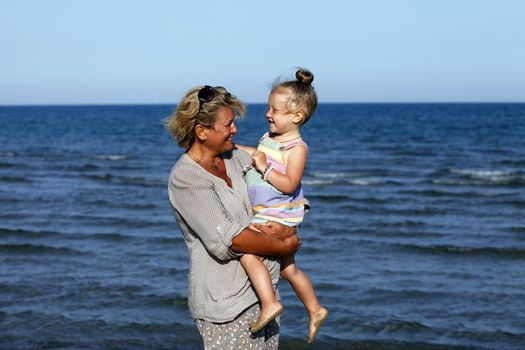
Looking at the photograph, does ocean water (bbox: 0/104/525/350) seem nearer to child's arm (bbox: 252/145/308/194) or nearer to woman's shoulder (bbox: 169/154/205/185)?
A: child's arm (bbox: 252/145/308/194)

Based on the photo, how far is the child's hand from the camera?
324cm

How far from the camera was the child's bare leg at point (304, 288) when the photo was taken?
11.5 feet

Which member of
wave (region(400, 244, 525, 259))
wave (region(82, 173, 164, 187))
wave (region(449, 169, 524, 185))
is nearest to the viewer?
wave (region(400, 244, 525, 259))

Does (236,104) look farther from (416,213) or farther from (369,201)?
(369,201)

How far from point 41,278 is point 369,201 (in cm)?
764

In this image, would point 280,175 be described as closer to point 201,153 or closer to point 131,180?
point 201,153

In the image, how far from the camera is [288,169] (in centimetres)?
331

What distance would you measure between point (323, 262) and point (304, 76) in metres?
6.36

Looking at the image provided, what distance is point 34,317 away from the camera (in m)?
7.25

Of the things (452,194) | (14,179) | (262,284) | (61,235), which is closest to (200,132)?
(262,284)

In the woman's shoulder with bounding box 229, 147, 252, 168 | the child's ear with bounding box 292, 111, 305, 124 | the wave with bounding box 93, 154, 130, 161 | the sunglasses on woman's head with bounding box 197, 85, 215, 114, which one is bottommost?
the wave with bounding box 93, 154, 130, 161

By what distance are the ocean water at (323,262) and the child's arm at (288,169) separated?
3.69 m

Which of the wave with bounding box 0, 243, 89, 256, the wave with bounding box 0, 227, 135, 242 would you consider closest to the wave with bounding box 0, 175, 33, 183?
the wave with bounding box 0, 227, 135, 242

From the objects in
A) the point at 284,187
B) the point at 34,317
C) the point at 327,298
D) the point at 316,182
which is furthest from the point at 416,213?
the point at 284,187
